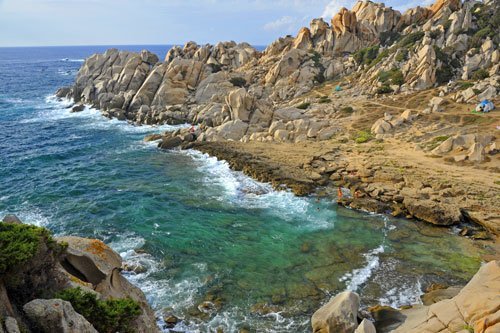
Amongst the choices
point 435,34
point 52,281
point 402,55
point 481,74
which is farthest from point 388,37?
point 52,281

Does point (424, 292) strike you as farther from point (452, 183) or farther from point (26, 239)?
point (26, 239)

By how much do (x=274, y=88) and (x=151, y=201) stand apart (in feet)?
166

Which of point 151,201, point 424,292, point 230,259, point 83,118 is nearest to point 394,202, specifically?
point 424,292

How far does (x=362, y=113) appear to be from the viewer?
5794 cm

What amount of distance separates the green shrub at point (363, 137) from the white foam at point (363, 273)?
23.9 metres

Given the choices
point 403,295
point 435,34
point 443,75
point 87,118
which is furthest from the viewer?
point 87,118

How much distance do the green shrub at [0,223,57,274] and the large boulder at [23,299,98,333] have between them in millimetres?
1454

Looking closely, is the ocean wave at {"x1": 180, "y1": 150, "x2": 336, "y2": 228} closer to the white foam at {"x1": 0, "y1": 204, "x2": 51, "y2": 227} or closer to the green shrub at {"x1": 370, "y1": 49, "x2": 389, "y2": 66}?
the white foam at {"x1": 0, "y1": 204, "x2": 51, "y2": 227}

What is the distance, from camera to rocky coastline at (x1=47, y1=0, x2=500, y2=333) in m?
30.0

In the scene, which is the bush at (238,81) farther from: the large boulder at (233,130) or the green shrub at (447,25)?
the green shrub at (447,25)

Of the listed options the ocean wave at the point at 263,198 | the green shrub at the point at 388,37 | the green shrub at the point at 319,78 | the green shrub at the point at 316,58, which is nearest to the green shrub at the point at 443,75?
the green shrub at the point at 388,37

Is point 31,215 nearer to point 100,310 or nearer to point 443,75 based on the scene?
point 100,310

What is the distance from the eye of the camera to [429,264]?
81.9 feet

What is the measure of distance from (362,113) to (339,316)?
148 ft
